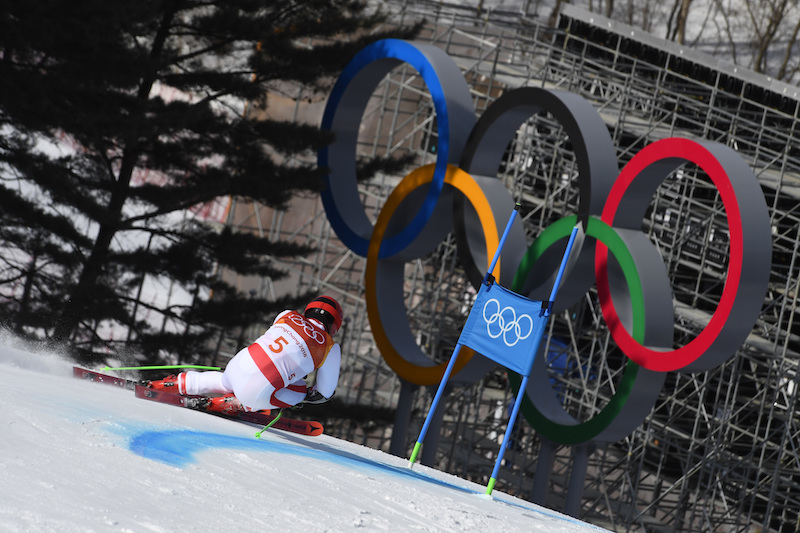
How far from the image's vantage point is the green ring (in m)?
8.20

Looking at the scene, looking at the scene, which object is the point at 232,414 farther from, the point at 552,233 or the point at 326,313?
the point at 552,233

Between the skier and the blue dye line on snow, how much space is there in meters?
0.45

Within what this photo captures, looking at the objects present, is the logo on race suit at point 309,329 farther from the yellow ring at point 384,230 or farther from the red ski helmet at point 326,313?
the yellow ring at point 384,230

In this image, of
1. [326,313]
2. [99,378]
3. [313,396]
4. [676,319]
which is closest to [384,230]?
[326,313]

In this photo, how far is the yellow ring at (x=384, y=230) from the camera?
30.7 feet

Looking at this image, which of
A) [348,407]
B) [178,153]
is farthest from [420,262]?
[178,153]

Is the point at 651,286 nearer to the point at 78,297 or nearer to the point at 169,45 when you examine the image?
the point at 78,297

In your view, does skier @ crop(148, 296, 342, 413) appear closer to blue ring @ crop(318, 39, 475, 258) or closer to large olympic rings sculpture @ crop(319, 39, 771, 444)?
large olympic rings sculpture @ crop(319, 39, 771, 444)

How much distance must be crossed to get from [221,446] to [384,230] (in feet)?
20.0

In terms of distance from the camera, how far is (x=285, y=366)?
583 cm

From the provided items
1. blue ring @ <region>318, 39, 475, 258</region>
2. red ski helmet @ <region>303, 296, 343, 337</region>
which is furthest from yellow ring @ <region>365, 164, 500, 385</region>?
red ski helmet @ <region>303, 296, 343, 337</region>

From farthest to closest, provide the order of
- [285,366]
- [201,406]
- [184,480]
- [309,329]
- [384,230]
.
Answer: [384,230], [201,406], [309,329], [285,366], [184,480]

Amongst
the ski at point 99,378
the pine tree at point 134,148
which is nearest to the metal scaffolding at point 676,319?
the pine tree at point 134,148

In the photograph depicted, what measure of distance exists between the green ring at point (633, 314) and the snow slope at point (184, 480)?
8.54 ft
